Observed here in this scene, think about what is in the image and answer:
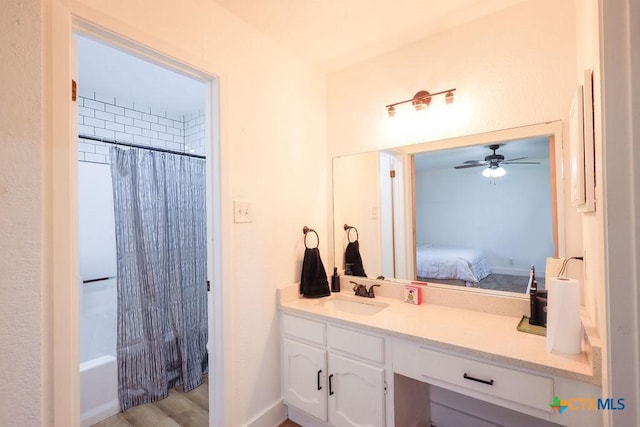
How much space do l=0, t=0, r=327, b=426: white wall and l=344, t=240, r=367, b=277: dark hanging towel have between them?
0.18 m

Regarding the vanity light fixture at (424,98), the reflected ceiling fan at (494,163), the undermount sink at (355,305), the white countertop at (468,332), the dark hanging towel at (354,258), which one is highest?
the vanity light fixture at (424,98)

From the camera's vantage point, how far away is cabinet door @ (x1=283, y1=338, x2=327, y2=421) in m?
1.70

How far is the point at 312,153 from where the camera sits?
2238 millimetres

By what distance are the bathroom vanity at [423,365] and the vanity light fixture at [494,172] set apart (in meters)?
0.69

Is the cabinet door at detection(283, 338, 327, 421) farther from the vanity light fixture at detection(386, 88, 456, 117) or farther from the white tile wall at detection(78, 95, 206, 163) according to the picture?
the white tile wall at detection(78, 95, 206, 163)

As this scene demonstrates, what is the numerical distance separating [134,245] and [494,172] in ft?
7.95

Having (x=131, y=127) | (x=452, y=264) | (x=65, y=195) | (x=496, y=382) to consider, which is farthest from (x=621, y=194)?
(x=131, y=127)

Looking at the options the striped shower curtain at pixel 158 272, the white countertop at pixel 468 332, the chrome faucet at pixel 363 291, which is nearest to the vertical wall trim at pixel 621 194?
the white countertop at pixel 468 332

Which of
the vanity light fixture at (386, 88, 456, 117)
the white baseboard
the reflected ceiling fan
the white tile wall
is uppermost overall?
the white tile wall

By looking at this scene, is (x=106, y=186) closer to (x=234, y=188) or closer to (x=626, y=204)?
(x=234, y=188)

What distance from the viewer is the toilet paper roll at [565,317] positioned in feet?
3.79

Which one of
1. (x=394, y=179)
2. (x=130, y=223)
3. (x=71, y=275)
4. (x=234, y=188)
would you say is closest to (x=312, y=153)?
(x=394, y=179)

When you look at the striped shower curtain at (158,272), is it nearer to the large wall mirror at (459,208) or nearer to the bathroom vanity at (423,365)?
the bathroom vanity at (423,365)

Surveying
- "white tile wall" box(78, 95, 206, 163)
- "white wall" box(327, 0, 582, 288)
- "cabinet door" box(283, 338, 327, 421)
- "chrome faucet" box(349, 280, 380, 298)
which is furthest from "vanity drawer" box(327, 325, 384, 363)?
"white tile wall" box(78, 95, 206, 163)
